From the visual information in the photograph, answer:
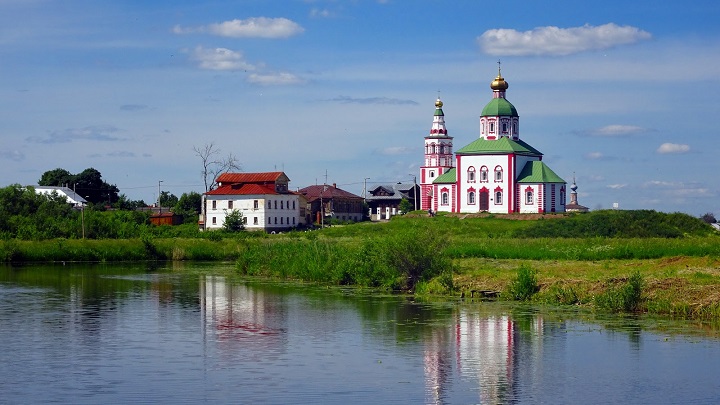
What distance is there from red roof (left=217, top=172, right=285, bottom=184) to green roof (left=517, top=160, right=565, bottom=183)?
21033 mm

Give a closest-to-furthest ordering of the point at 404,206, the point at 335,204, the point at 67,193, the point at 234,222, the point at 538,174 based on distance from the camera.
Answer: the point at 234,222 < the point at 538,174 < the point at 67,193 < the point at 335,204 < the point at 404,206

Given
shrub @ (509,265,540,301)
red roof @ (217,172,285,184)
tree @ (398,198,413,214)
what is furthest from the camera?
tree @ (398,198,413,214)

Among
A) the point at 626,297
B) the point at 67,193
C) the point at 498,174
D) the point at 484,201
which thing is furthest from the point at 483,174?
the point at 626,297

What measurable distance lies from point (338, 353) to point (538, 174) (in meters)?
66.8

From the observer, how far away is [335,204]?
10856 centimetres

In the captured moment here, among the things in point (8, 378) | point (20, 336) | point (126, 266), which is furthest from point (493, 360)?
point (126, 266)

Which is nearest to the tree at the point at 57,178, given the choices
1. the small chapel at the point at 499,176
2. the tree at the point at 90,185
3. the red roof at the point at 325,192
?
the tree at the point at 90,185

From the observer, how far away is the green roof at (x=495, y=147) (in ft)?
294

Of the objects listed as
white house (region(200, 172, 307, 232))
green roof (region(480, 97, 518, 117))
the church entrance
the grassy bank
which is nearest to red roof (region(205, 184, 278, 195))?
white house (region(200, 172, 307, 232))

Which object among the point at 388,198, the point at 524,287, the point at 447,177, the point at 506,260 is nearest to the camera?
the point at 524,287

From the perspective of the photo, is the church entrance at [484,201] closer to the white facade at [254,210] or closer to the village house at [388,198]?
the white facade at [254,210]

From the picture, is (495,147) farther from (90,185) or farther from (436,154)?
(90,185)

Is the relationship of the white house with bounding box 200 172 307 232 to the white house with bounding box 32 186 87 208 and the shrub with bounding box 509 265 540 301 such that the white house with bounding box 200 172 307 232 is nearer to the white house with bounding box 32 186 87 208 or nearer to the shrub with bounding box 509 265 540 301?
the white house with bounding box 32 186 87 208

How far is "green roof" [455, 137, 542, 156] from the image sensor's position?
89625 millimetres
